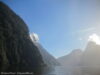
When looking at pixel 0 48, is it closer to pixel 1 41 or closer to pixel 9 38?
pixel 1 41

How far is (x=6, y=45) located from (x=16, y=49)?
59.2ft

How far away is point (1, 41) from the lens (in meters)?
169

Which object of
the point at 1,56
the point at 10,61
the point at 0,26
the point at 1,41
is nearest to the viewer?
the point at 1,56

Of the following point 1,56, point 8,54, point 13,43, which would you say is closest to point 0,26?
point 13,43

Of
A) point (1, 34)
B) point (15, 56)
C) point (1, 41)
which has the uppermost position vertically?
point (1, 34)

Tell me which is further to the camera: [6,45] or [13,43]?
[13,43]

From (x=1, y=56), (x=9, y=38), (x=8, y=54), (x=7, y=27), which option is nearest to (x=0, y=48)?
(x=1, y=56)

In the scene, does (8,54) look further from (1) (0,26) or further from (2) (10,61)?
(1) (0,26)

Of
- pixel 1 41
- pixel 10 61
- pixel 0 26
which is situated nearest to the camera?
pixel 1 41

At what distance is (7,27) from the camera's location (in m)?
199

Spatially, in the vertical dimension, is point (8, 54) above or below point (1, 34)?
below

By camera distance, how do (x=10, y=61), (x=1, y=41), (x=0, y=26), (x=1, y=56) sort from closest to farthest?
(x=1, y=56) → (x=1, y=41) → (x=10, y=61) → (x=0, y=26)

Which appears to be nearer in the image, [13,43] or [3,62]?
[3,62]

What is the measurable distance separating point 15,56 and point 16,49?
1069 centimetres
